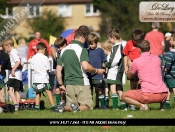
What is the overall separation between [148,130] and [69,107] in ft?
10.1

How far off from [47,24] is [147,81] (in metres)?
52.6

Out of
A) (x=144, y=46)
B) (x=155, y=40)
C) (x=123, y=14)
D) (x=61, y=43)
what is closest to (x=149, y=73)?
(x=144, y=46)

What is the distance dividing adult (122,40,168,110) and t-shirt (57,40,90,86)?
3.60 feet

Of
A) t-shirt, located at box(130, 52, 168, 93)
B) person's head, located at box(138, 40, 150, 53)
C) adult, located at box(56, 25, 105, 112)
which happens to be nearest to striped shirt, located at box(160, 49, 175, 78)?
t-shirt, located at box(130, 52, 168, 93)

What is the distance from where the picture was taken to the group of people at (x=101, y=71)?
12.5 m

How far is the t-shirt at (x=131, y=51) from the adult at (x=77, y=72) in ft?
2.68

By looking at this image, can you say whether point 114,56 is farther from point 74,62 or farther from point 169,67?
point 169,67

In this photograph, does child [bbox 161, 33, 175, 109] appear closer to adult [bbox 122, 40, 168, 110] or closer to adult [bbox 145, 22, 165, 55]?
adult [bbox 122, 40, 168, 110]

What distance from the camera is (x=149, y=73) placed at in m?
12.5

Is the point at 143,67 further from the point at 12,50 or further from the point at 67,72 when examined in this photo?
the point at 12,50

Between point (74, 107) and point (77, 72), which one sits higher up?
point (77, 72)

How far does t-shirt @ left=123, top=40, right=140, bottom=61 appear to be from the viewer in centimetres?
1366

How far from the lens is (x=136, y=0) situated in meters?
65.2

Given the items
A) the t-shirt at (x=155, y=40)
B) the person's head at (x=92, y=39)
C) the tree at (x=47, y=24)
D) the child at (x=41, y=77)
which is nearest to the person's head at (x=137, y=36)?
the person's head at (x=92, y=39)
